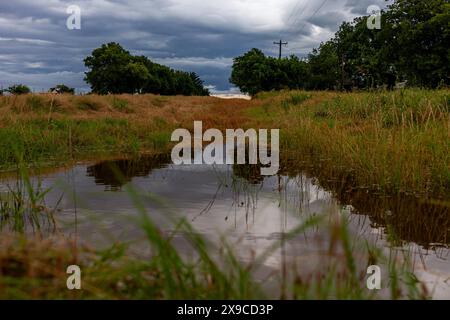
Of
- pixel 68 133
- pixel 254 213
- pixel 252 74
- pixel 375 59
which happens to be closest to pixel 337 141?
pixel 254 213

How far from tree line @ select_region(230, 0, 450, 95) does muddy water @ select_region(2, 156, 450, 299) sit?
44.4ft

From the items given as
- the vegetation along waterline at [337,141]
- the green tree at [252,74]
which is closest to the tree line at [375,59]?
the green tree at [252,74]

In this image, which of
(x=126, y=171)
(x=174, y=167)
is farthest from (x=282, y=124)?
(x=126, y=171)

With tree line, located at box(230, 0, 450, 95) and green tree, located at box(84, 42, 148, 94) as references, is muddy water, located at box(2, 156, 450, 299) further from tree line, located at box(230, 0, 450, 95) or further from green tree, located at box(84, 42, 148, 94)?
green tree, located at box(84, 42, 148, 94)

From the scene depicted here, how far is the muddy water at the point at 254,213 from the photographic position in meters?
3.72

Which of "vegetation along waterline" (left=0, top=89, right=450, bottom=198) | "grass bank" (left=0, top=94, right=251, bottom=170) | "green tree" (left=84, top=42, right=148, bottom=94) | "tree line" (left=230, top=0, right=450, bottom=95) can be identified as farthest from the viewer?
"green tree" (left=84, top=42, right=148, bottom=94)

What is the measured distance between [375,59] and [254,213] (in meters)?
52.3

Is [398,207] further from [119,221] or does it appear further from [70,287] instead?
[70,287]

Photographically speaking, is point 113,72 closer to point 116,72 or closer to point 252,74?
point 116,72

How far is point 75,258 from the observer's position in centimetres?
233

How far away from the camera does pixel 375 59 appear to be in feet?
173

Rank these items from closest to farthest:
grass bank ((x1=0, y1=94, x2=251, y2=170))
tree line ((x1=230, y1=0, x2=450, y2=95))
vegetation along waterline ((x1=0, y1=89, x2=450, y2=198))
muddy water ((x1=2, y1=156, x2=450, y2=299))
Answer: muddy water ((x1=2, y1=156, x2=450, y2=299)) → vegetation along waterline ((x1=0, y1=89, x2=450, y2=198)) → grass bank ((x1=0, y1=94, x2=251, y2=170)) → tree line ((x1=230, y1=0, x2=450, y2=95))

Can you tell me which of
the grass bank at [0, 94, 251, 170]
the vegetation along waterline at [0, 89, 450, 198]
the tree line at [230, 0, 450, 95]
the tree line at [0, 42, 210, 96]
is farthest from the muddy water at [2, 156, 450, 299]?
the tree line at [0, 42, 210, 96]

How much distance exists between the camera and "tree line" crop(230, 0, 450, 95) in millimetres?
40562
